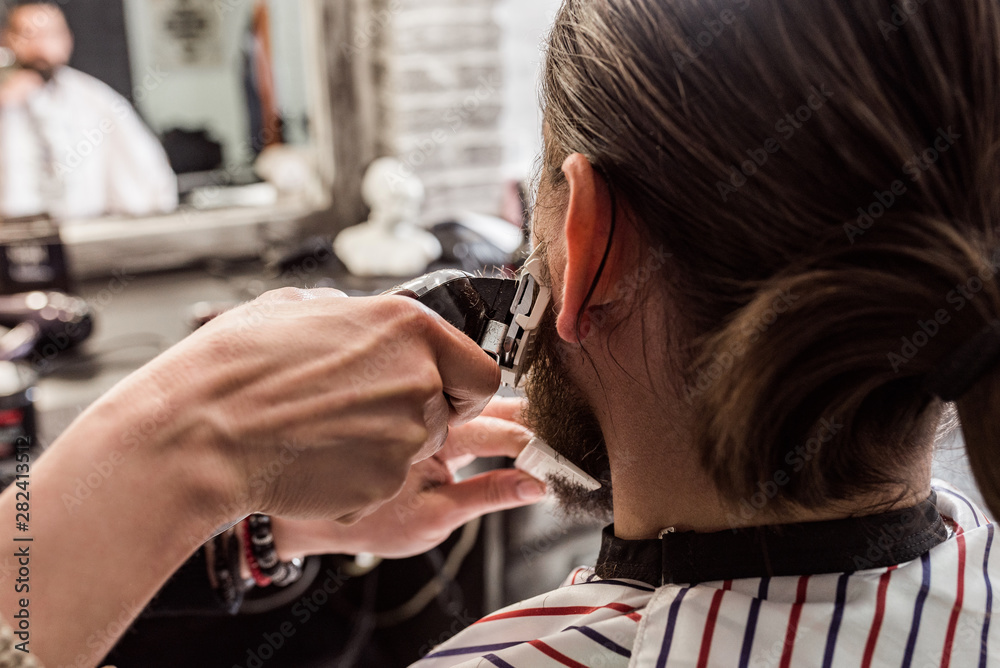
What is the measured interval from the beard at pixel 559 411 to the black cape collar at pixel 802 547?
16cm

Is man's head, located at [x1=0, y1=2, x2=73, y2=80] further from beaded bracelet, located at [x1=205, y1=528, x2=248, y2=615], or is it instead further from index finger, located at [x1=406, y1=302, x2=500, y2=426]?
index finger, located at [x1=406, y1=302, x2=500, y2=426]

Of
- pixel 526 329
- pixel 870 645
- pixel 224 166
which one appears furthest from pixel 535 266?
pixel 224 166

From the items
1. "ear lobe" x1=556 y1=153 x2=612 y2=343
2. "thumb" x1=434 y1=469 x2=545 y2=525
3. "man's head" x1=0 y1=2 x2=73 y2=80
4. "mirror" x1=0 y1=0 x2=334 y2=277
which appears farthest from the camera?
"mirror" x1=0 y1=0 x2=334 y2=277

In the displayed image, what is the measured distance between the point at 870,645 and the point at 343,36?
7.07 feet

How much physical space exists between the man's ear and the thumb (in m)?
0.38

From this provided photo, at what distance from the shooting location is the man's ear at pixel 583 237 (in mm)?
714

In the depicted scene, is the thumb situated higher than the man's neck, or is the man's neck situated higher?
the man's neck

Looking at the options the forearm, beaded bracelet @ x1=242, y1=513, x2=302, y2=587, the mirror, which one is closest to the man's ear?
the forearm

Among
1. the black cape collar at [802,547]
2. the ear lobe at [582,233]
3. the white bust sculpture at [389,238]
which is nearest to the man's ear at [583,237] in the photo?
the ear lobe at [582,233]

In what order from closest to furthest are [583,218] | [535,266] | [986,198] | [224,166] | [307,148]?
1. [986,198]
2. [583,218]
3. [535,266]
4. [224,166]
5. [307,148]

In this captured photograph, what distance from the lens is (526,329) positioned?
84cm

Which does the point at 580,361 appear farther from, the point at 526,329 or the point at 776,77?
the point at 776,77

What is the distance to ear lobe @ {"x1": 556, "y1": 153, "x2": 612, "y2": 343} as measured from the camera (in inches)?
28.1

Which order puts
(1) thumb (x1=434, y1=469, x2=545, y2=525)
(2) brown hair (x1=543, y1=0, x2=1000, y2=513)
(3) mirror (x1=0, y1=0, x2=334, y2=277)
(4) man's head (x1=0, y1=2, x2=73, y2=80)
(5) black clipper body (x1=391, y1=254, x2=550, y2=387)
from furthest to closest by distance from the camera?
(3) mirror (x1=0, y1=0, x2=334, y2=277) → (4) man's head (x1=0, y1=2, x2=73, y2=80) → (1) thumb (x1=434, y1=469, x2=545, y2=525) → (5) black clipper body (x1=391, y1=254, x2=550, y2=387) → (2) brown hair (x1=543, y1=0, x2=1000, y2=513)
